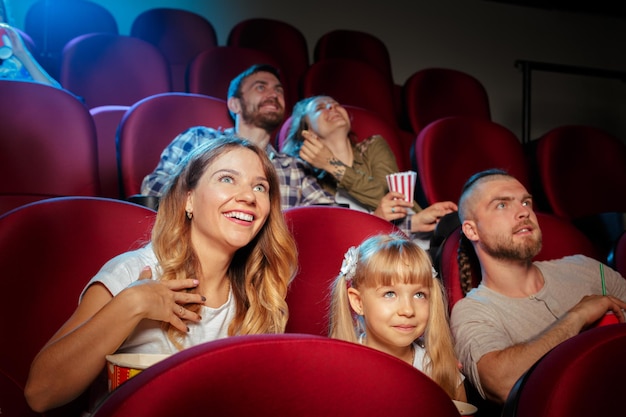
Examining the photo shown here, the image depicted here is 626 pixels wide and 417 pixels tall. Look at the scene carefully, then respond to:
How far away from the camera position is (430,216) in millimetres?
1176

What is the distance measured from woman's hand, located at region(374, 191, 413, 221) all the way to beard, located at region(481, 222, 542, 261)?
0.26m

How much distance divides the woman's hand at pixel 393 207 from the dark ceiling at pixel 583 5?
5.82 feet

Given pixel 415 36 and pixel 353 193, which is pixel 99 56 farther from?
pixel 415 36

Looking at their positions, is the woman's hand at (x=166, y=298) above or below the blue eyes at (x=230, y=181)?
below

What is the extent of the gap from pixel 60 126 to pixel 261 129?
0.47 m

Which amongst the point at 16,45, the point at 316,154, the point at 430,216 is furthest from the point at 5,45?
the point at 430,216

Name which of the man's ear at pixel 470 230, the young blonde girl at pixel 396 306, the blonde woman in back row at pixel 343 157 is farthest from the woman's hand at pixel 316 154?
the young blonde girl at pixel 396 306

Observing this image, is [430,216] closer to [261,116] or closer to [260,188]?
[261,116]

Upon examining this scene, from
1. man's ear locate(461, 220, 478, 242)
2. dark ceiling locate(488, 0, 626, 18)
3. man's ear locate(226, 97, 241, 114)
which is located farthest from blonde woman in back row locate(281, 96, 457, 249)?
dark ceiling locate(488, 0, 626, 18)

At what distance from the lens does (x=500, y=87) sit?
8.41 feet

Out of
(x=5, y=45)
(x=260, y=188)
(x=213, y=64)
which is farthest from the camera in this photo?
(x=213, y=64)

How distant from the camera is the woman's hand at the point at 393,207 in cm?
112

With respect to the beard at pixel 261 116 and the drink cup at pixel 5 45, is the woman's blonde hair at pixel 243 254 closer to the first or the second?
the beard at pixel 261 116

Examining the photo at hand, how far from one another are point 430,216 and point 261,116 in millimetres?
424
